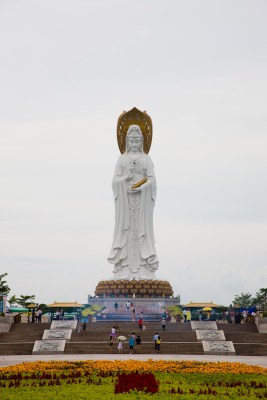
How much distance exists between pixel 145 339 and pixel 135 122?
720 inches

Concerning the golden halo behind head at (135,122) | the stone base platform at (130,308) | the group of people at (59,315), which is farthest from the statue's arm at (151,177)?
the group of people at (59,315)

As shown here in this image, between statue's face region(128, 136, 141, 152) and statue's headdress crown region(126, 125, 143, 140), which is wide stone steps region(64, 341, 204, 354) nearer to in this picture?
statue's face region(128, 136, 141, 152)

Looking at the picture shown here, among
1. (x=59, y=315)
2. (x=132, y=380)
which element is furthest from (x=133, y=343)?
(x=59, y=315)

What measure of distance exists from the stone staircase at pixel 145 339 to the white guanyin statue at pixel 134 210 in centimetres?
939

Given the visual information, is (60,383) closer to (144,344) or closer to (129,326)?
(144,344)

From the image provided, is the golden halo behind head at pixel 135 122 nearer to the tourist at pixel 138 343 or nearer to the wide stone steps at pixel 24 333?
the wide stone steps at pixel 24 333

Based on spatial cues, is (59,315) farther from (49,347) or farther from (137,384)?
(137,384)

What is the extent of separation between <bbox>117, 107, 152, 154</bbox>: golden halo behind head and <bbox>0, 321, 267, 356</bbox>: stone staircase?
14610 millimetres

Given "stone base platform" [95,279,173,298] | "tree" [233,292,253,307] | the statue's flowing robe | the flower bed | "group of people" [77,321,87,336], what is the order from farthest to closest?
1. "tree" [233,292,253,307]
2. the statue's flowing robe
3. "stone base platform" [95,279,173,298]
4. "group of people" [77,321,87,336]
5. the flower bed

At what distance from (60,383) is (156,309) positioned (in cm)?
2456

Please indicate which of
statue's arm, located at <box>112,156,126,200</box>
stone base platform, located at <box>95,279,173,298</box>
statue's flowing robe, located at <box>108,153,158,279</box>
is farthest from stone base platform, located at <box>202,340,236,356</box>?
statue's arm, located at <box>112,156,126,200</box>

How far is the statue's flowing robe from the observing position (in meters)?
41.7

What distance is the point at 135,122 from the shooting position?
4316 centimetres

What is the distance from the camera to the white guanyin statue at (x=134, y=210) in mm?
41781
